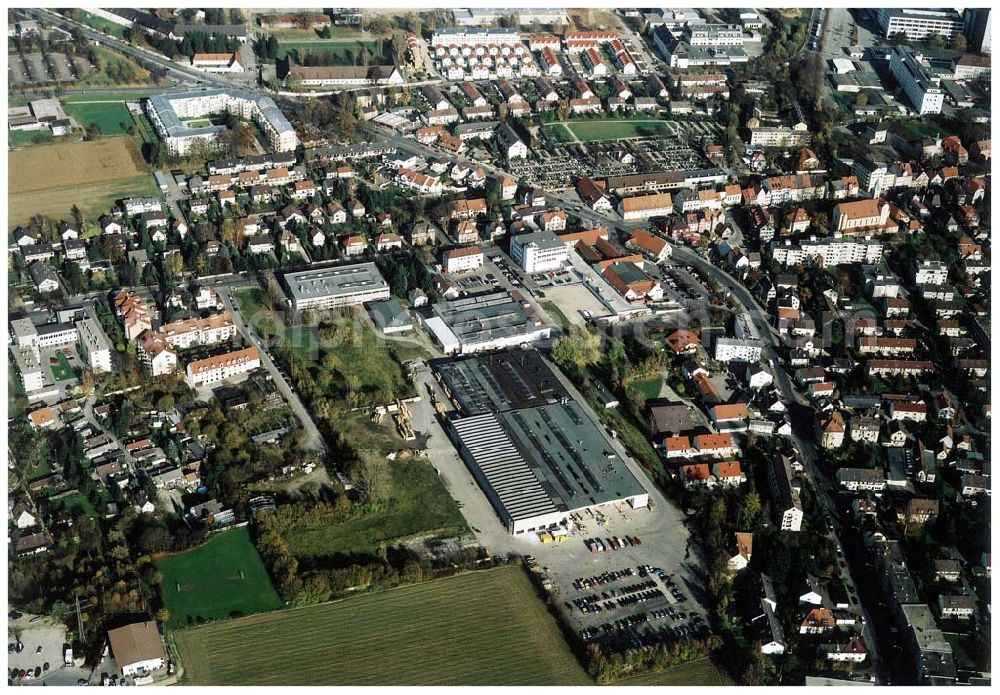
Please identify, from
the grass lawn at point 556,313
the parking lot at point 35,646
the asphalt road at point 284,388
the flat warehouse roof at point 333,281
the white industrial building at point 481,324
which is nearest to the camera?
the parking lot at point 35,646

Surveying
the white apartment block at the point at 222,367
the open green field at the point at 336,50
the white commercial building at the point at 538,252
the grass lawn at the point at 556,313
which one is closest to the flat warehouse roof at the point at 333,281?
the white apartment block at the point at 222,367

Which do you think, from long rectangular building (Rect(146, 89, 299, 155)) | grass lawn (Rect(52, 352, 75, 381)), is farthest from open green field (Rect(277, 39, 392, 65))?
grass lawn (Rect(52, 352, 75, 381))

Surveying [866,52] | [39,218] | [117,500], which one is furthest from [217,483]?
[866,52]

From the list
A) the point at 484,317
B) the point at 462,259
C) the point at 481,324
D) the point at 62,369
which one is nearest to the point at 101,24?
the point at 462,259

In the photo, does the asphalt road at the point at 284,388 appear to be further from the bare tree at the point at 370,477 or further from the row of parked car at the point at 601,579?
the row of parked car at the point at 601,579

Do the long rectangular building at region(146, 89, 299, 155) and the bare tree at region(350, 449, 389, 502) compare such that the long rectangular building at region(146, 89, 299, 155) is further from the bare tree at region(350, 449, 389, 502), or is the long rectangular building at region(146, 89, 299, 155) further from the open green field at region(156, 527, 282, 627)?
the open green field at region(156, 527, 282, 627)

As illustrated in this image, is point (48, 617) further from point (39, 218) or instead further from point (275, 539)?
point (39, 218)

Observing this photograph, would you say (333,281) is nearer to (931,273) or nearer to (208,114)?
(208,114)
